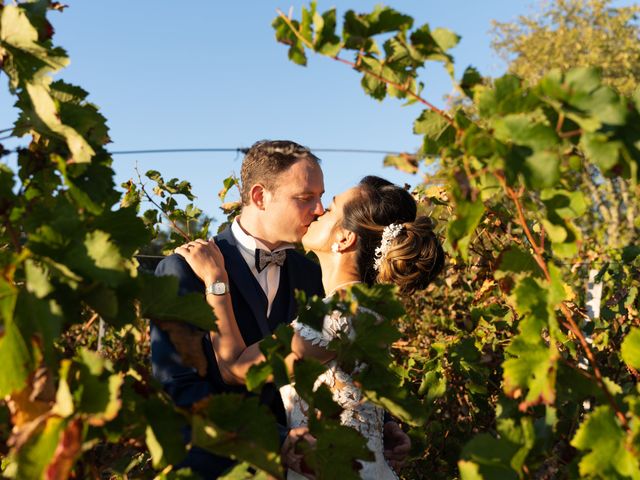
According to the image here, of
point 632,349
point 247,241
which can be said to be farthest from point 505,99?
point 247,241

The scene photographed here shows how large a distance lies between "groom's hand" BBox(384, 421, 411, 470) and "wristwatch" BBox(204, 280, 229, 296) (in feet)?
3.04

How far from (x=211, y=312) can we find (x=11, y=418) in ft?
1.36

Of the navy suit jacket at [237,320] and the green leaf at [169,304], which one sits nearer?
the green leaf at [169,304]

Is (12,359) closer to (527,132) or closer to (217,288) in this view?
(527,132)

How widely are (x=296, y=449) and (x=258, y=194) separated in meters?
1.98

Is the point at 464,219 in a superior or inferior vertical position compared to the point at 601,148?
inferior

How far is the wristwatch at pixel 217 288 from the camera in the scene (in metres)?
2.75

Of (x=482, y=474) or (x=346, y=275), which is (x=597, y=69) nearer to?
(x=482, y=474)

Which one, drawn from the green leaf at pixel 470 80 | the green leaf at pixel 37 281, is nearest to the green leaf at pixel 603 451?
the green leaf at pixel 470 80

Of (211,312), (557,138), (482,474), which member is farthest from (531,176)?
(211,312)

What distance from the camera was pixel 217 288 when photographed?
2.77 meters

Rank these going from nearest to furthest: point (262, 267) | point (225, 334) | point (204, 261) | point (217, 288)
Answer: point (225, 334), point (217, 288), point (204, 261), point (262, 267)

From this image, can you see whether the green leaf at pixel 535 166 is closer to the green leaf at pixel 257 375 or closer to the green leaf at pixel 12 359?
the green leaf at pixel 257 375

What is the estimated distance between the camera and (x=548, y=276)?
1.51 m
